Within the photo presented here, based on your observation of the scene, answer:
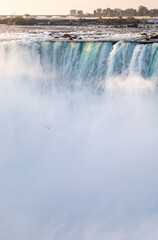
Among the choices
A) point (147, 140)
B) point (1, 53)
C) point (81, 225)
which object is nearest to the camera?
point (81, 225)

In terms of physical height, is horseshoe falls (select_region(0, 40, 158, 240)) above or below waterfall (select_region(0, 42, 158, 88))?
below

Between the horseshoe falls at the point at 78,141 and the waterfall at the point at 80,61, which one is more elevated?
the waterfall at the point at 80,61

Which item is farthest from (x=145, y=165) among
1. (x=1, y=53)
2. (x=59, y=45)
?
(x=1, y=53)

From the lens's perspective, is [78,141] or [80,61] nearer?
[78,141]

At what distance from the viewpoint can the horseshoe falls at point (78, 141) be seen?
37.0 feet

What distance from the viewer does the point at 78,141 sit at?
47.6 ft

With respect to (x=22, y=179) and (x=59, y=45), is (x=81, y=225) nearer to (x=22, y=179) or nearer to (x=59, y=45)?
(x=22, y=179)

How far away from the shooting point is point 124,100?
14648 millimetres

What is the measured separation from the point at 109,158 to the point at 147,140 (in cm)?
161

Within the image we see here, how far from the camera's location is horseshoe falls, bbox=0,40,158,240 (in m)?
11.3

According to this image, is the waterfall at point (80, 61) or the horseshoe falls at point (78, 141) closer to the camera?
the horseshoe falls at point (78, 141)

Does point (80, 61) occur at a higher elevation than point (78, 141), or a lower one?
higher

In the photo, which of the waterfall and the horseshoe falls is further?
the waterfall

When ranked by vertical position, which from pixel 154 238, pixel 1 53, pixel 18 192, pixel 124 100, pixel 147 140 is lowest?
pixel 154 238
